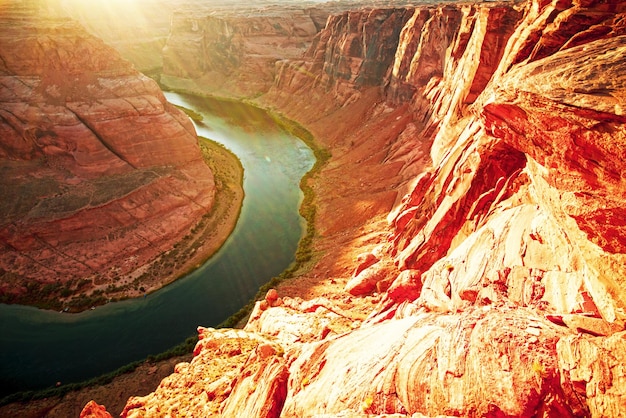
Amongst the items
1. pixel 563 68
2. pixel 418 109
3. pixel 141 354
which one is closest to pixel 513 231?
pixel 563 68

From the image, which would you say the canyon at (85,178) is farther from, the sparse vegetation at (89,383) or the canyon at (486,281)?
the sparse vegetation at (89,383)

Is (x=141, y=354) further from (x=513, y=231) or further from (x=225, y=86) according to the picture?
(x=225, y=86)

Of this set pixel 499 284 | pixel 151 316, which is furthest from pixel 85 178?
pixel 499 284

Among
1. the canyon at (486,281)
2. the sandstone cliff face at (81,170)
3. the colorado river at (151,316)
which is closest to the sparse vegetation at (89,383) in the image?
the colorado river at (151,316)

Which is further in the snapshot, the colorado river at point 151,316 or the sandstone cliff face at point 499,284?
the colorado river at point 151,316

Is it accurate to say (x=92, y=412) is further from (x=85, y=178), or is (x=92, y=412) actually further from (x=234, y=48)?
(x=234, y=48)

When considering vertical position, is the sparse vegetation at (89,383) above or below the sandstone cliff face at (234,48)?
below
